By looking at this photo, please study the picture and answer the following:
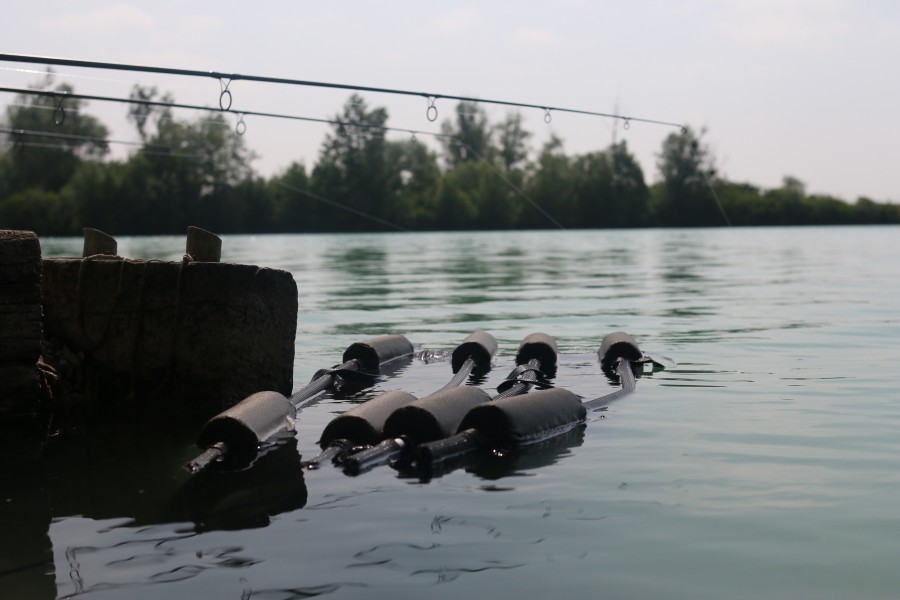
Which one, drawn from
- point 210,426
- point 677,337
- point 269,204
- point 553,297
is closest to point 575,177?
point 269,204

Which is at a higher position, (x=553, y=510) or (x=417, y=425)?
(x=417, y=425)

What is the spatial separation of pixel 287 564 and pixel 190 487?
1.70 metres

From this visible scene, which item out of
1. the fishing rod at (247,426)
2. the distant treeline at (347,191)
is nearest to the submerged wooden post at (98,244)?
the fishing rod at (247,426)

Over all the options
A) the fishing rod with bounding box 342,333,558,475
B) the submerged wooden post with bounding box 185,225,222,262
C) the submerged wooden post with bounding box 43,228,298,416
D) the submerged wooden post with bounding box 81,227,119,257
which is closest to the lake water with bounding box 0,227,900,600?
the fishing rod with bounding box 342,333,558,475

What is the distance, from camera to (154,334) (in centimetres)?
884

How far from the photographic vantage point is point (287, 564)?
4.90 metres

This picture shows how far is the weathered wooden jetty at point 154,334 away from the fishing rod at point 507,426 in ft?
7.95

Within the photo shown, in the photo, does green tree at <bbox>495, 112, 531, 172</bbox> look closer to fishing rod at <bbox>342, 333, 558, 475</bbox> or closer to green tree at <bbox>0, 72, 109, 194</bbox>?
green tree at <bbox>0, 72, 109, 194</bbox>

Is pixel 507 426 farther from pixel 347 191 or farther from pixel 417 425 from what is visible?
pixel 347 191

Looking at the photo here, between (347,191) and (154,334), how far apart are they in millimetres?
88420

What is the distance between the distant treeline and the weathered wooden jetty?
75393 mm

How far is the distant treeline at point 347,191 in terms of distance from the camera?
86.7 m

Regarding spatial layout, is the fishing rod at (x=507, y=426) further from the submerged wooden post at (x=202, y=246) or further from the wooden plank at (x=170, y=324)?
the submerged wooden post at (x=202, y=246)

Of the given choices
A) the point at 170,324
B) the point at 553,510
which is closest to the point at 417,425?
the point at 553,510
